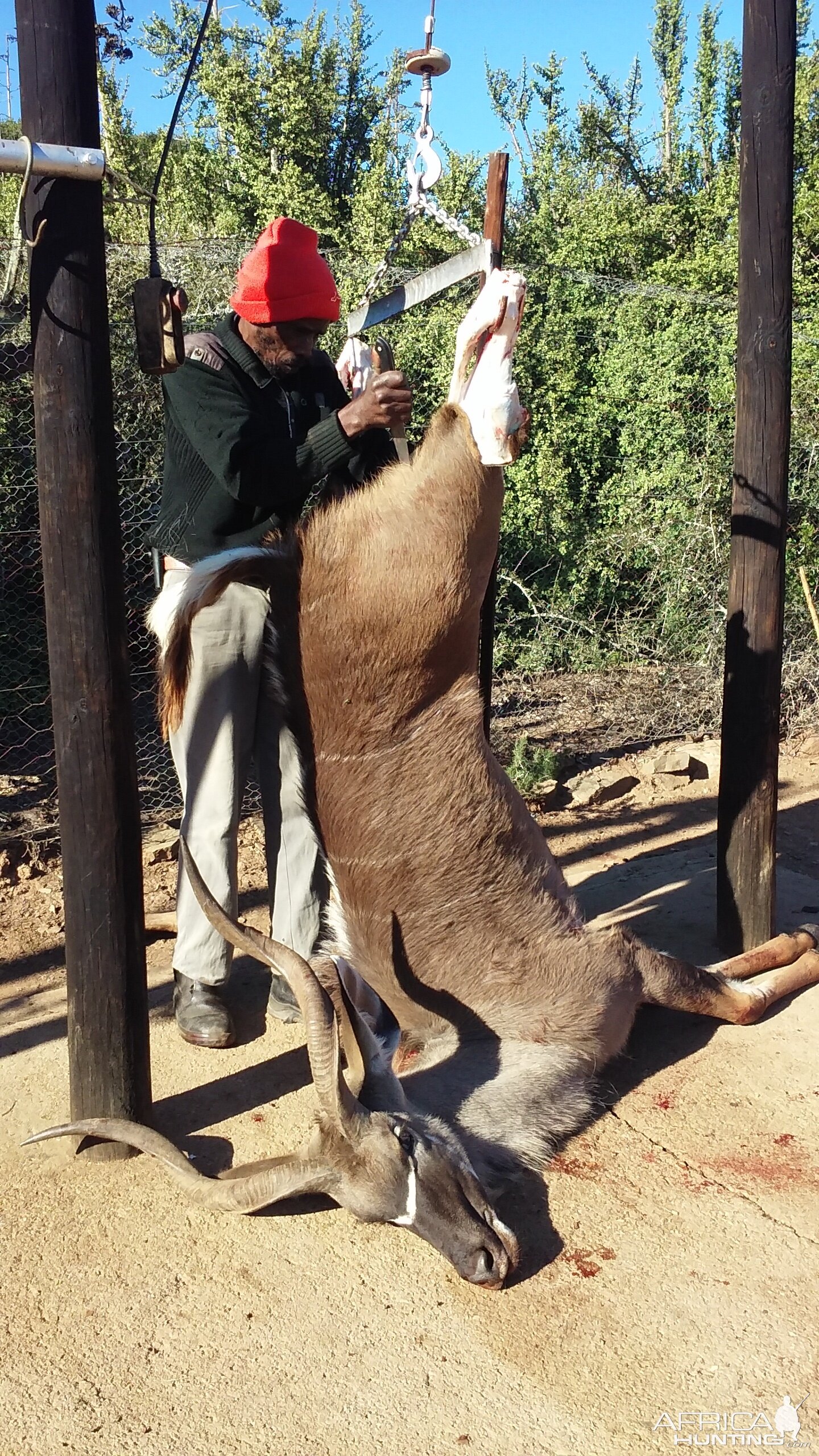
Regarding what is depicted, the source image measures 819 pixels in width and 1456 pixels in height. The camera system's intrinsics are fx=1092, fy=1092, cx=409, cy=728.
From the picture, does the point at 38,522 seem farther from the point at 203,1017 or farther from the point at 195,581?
the point at 195,581

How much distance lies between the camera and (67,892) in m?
2.72

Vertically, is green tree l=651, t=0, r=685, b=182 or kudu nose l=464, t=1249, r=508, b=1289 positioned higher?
green tree l=651, t=0, r=685, b=182

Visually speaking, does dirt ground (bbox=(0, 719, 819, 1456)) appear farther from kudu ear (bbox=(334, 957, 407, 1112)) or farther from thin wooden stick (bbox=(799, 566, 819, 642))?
thin wooden stick (bbox=(799, 566, 819, 642))

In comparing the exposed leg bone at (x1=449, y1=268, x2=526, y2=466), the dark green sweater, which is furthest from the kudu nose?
the dark green sweater

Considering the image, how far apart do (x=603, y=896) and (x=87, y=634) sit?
8.57 ft

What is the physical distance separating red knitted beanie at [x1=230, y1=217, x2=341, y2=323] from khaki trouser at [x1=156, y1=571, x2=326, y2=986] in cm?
78

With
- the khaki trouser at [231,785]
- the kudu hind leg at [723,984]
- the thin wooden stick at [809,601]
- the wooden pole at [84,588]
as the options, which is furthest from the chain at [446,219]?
the thin wooden stick at [809,601]

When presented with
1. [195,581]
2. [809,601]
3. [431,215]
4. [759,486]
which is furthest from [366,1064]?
[809,601]

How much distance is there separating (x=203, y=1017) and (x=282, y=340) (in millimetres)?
2038

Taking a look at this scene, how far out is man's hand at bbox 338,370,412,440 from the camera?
8.77ft

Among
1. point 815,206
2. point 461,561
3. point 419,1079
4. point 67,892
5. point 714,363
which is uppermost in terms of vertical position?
point 815,206

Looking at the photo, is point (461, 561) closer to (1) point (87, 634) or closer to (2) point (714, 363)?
(1) point (87, 634)

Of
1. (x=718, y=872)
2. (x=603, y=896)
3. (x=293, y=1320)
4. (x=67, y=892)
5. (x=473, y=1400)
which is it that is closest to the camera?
(x=473, y=1400)

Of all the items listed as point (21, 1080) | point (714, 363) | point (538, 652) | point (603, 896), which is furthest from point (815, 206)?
point (21, 1080)
